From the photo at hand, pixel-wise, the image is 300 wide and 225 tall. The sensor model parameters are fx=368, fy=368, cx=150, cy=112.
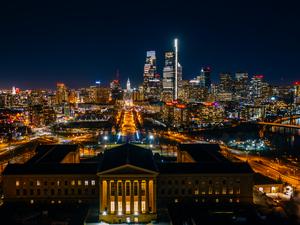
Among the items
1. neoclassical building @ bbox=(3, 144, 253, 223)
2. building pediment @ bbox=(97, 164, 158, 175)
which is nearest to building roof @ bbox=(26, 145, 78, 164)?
neoclassical building @ bbox=(3, 144, 253, 223)

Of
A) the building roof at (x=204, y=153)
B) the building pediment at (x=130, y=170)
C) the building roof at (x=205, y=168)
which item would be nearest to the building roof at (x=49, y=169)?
the building pediment at (x=130, y=170)

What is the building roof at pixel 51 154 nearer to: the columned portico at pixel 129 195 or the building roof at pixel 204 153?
the columned portico at pixel 129 195

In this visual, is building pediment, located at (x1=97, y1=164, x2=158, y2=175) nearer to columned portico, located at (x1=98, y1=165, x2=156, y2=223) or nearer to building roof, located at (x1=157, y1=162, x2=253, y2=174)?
columned portico, located at (x1=98, y1=165, x2=156, y2=223)

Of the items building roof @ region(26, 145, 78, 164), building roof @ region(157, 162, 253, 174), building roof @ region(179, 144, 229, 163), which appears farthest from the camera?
building roof @ region(179, 144, 229, 163)

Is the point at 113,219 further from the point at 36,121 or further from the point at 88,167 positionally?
the point at 36,121

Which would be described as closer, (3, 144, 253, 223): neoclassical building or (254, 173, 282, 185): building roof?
(3, 144, 253, 223): neoclassical building

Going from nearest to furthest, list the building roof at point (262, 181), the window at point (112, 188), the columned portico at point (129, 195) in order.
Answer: the columned portico at point (129, 195)
the window at point (112, 188)
the building roof at point (262, 181)

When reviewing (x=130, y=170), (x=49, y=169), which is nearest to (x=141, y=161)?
(x=130, y=170)
